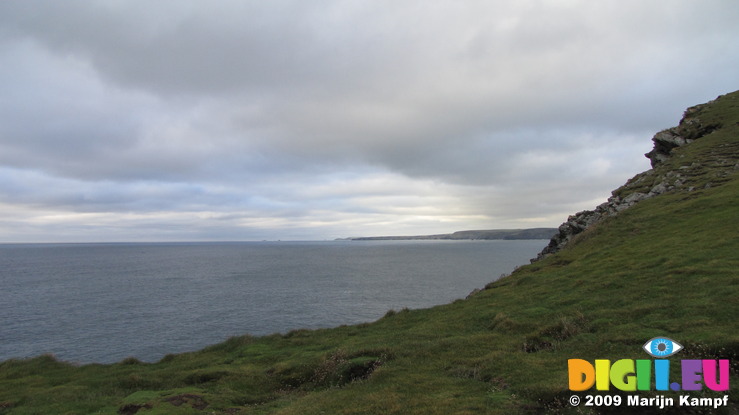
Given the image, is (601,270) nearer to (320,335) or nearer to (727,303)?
(727,303)

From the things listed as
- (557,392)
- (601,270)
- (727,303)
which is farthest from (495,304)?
(557,392)

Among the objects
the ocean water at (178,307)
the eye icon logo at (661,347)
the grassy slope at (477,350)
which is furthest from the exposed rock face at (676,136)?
the eye icon logo at (661,347)

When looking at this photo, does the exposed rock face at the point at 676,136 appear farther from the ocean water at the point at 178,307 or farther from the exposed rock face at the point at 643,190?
the ocean water at the point at 178,307

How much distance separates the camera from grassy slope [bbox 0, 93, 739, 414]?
16.1m

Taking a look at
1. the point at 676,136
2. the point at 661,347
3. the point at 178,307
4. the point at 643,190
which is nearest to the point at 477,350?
the point at 661,347

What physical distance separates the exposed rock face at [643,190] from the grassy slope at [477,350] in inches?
622

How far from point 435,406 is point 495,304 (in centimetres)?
2092

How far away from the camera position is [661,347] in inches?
635

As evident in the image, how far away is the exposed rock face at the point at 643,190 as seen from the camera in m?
58.1

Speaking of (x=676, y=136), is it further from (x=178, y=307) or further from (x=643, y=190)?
(x=178, y=307)

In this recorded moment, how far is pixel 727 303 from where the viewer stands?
63.1 ft

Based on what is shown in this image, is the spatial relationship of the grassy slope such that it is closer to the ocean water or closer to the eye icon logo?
the eye icon logo

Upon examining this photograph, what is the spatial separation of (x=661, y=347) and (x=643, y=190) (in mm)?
56537

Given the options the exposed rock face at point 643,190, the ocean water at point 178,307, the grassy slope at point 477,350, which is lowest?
the ocean water at point 178,307
